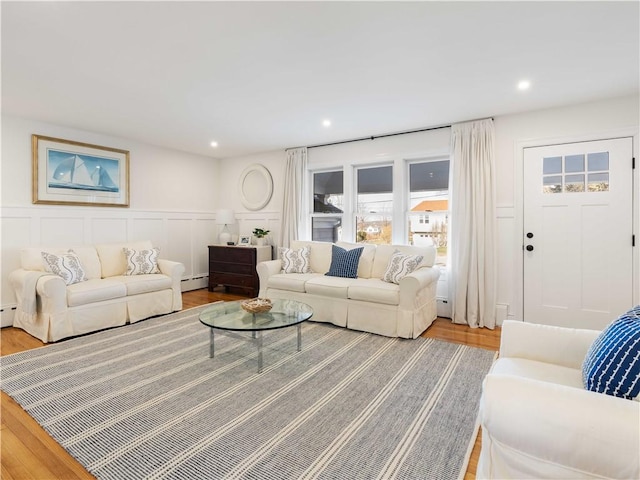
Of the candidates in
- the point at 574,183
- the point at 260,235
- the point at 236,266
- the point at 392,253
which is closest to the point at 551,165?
the point at 574,183

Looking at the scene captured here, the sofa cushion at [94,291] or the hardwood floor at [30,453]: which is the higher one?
the sofa cushion at [94,291]

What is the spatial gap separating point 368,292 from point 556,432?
257cm

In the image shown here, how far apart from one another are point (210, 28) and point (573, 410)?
2.65 meters

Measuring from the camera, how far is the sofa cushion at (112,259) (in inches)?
168

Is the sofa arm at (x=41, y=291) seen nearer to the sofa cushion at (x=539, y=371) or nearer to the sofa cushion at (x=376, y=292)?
the sofa cushion at (x=376, y=292)

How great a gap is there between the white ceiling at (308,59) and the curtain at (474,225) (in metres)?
0.29

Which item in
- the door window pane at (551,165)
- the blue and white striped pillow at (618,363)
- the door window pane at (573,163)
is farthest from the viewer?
the door window pane at (551,165)

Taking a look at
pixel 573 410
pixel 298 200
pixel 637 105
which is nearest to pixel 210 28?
pixel 573 410

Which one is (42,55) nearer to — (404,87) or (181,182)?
(404,87)

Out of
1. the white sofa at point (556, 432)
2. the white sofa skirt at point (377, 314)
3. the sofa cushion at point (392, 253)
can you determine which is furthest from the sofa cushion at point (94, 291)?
the white sofa at point (556, 432)

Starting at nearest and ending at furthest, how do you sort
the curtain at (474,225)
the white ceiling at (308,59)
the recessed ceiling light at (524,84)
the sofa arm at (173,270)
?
1. the white ceiling at (308,59)
2. the recessed ceiling light at (524,84)
3. the curtain at (474,225)
4. the sofa arm at (173,270)

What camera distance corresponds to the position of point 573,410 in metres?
1.05

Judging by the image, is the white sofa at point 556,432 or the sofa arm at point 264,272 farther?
the sofa arm at point 264,272

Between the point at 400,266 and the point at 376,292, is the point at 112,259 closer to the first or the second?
the point at 376,292
